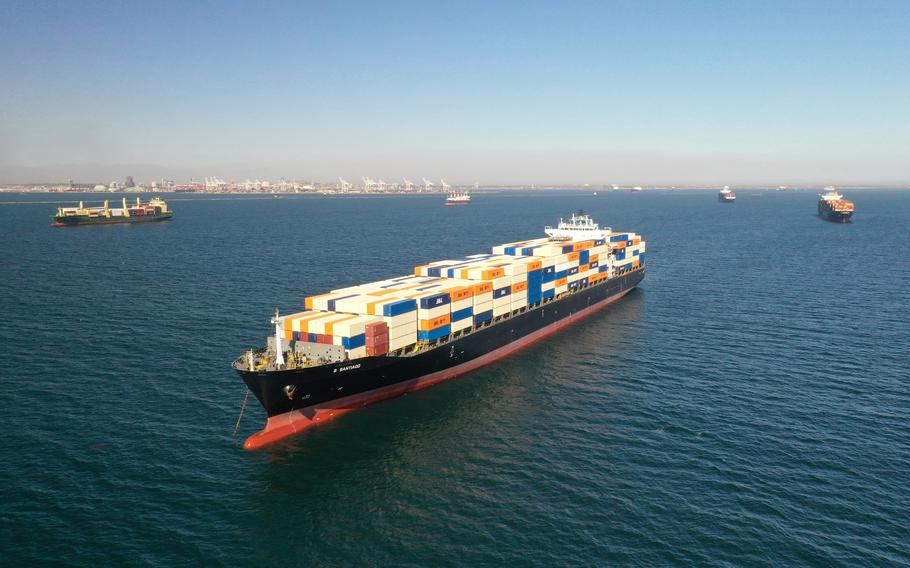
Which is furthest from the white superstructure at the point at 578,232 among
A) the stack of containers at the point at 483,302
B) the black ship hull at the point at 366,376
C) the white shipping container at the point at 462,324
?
the white shipping container at the point at 462,324

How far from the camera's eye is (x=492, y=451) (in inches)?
1620

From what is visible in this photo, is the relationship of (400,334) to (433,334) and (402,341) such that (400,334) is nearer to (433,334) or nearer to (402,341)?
(402,341)

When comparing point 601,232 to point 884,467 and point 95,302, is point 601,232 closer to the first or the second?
point 884,467

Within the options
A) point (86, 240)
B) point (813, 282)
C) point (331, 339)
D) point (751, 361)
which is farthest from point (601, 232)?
point (86, 240)

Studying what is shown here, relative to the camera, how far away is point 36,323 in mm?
68812

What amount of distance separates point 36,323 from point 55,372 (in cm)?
2047

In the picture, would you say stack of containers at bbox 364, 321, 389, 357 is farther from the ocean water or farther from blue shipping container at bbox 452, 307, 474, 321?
blue shipping container at bbox 452, 307, 474, 321

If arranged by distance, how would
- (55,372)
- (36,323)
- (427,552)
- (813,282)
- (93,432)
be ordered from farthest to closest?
(813,282) → (36,323) → (55,372) → (93,432) → (427,552)

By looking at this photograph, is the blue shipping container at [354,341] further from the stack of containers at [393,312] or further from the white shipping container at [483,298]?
the white shipping container at [483,298]

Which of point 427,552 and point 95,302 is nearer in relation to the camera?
point 427,552

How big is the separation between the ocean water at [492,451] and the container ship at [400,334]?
2.03 meters

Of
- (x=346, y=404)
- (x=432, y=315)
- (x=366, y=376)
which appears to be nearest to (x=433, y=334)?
(x=432, y=315)

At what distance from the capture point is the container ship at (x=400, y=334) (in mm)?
43219

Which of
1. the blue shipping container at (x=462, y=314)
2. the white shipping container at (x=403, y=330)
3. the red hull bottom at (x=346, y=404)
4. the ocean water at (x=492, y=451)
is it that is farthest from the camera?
the blue shipping container at (x=462, y=314)
